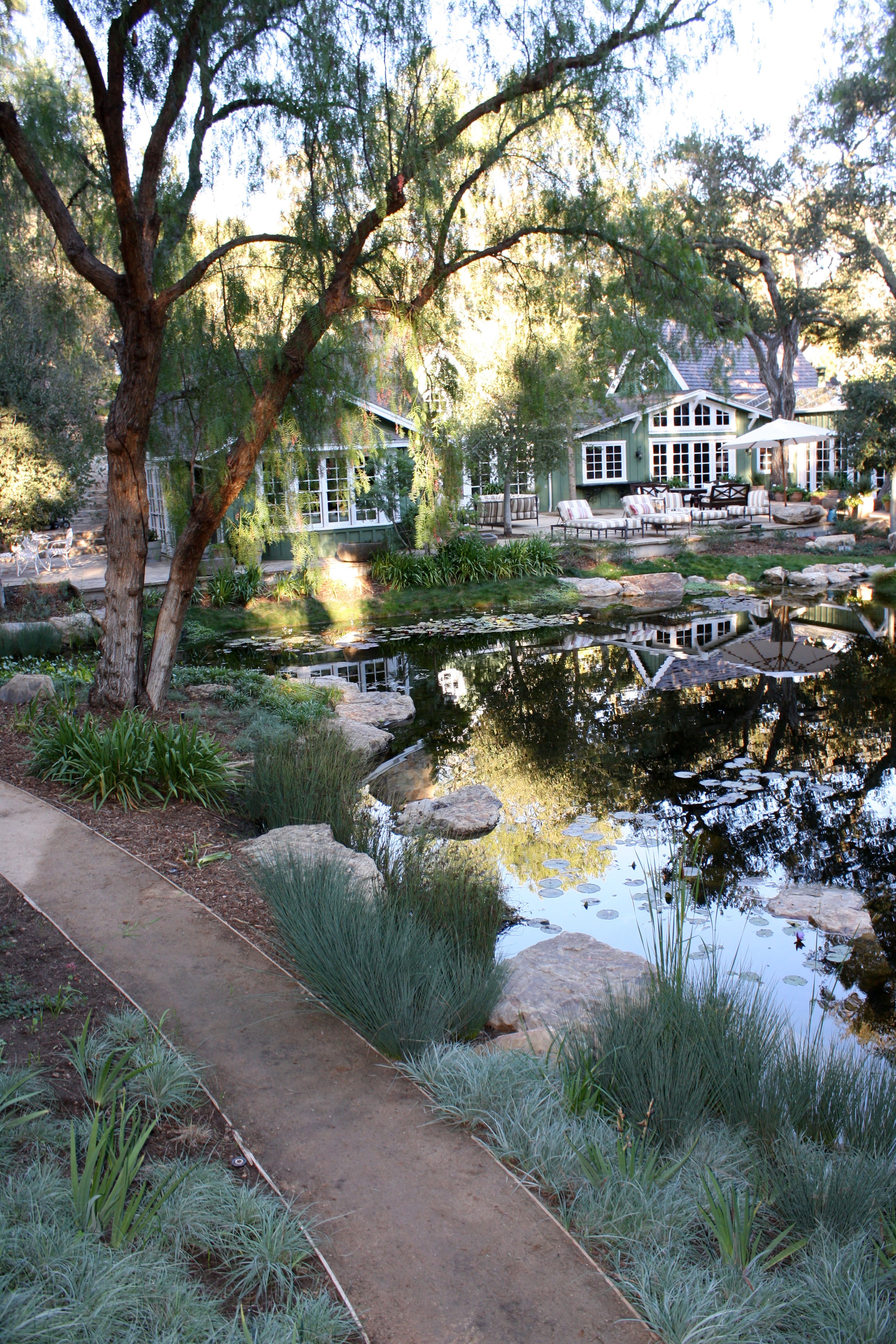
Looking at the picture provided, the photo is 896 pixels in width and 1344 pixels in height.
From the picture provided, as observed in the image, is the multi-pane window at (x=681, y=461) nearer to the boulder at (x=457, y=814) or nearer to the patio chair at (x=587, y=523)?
the patio chair at (x=587, y=523)

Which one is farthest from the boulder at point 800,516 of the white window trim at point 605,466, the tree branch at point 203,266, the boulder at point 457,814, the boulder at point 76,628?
the tree branch at point 203,266

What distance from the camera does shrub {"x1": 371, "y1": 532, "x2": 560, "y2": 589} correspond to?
19406mm

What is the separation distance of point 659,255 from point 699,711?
16.3 feet

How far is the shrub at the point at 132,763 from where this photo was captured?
6840 millimetres

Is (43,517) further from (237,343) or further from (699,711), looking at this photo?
(699,711)

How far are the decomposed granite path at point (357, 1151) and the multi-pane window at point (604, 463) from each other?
25.4m

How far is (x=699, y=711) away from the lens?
11141 mm

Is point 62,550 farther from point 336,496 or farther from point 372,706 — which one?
point 372,706

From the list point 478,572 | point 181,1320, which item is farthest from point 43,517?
point 181,1320

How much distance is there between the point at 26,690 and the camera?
972cm

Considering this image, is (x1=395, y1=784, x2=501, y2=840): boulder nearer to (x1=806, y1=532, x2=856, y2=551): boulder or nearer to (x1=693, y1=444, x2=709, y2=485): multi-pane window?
(x1=806, y1=532, x2=856, y2=551): boulder

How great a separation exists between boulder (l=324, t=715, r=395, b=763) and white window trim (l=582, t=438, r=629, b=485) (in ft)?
66.0

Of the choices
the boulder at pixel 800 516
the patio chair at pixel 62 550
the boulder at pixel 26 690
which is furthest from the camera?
the boulder at pixel 800 516

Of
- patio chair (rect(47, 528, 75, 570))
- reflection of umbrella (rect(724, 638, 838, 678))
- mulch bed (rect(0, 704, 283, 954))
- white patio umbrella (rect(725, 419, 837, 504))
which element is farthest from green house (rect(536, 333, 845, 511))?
mulch bed (rect(0, 704, 283, 954))
